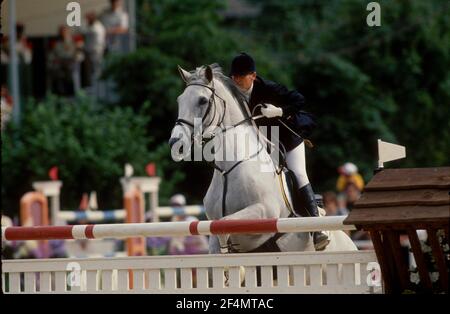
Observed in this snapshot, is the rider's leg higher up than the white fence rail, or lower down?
higher up

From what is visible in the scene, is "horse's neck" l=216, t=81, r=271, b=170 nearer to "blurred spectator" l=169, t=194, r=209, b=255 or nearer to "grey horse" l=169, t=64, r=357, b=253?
"grey horse" l=169, t=64, r=357, b=253

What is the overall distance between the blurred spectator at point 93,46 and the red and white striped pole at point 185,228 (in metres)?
10.6

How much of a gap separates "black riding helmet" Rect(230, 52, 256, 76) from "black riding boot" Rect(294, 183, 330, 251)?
2.57 feet

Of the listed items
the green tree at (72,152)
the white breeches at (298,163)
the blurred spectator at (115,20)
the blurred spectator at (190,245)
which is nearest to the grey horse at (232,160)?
the white breeches at (298,163)

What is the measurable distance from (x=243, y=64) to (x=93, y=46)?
10.4 m

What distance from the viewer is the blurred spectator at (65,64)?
17.7 metres

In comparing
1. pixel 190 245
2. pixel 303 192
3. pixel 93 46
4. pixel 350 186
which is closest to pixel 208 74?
pixel 303 192

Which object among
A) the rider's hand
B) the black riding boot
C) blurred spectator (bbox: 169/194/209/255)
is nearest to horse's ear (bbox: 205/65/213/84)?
the rider's hand

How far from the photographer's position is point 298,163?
8031mm

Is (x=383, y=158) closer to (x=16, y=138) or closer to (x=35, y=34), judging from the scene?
(x=16, y=138)

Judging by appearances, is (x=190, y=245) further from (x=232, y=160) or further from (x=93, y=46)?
(x=232, y=160)

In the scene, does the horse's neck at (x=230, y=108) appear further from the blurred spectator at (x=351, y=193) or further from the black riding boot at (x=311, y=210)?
the blurred spectator at (x=351, y=193)

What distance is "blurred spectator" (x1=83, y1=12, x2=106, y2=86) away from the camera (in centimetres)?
1745

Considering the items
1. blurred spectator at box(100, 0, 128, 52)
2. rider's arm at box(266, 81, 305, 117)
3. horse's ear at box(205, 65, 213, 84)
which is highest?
blurred spectator at box(100, 0, 128, 52)
